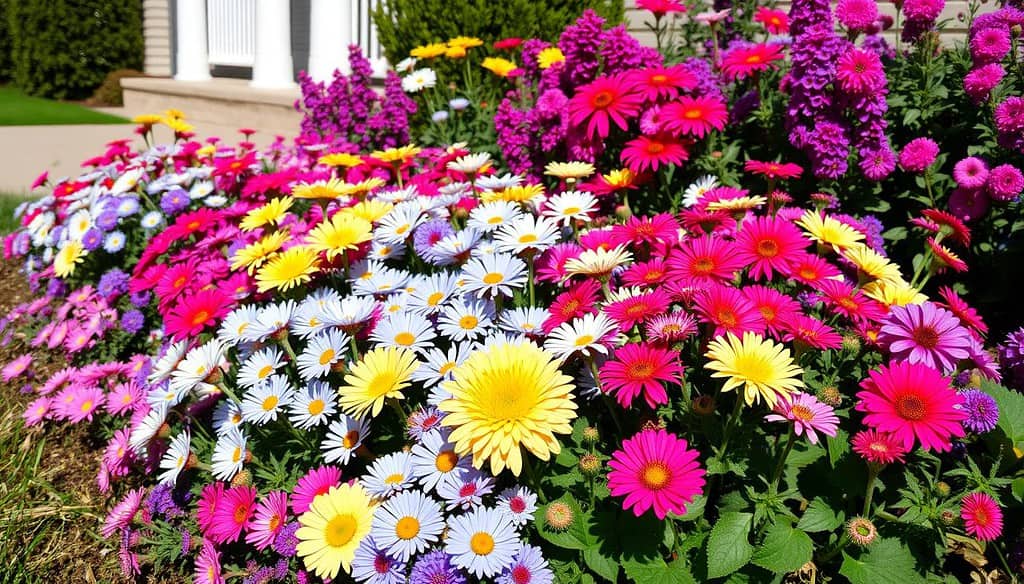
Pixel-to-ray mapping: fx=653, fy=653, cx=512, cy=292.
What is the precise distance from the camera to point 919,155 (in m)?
2.20

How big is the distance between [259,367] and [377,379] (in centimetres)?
44

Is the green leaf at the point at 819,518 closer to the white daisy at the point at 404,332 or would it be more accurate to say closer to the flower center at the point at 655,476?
the flower center at the point at 655,476

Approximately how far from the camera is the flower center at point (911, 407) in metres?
1.20

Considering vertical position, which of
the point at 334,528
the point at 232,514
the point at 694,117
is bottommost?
the point at 232,514

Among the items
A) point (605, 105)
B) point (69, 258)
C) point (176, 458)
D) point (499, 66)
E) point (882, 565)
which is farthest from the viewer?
point (499, 66)

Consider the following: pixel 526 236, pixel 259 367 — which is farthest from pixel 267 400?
pixel 526 236

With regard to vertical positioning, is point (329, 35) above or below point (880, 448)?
above

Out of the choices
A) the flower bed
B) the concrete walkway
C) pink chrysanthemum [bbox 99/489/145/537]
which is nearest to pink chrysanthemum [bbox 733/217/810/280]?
the flower bed

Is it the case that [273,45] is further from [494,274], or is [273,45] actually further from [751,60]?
[494,274]

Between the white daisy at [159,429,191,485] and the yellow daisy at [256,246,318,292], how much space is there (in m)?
0.45

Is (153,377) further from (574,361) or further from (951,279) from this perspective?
(951,279)

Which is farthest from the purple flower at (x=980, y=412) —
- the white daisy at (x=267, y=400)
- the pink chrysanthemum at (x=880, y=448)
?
the white daisy at (x=267, y=400)

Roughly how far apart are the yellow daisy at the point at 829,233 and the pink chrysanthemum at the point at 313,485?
1339mm

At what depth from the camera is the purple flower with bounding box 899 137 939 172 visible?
7.20 ft
